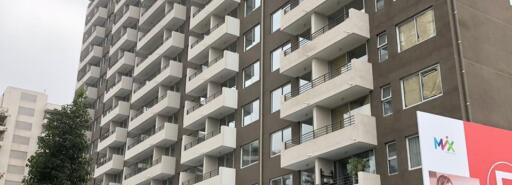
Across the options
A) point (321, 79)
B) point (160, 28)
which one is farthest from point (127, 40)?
point (321, 79)

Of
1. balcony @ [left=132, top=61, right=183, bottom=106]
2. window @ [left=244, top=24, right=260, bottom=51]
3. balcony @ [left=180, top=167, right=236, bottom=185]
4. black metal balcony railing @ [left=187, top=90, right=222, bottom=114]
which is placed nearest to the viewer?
balcony @ [left=180, top=167, right=236, bottom=185]

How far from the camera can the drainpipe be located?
29228 millimetres

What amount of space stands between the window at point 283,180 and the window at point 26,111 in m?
92.7

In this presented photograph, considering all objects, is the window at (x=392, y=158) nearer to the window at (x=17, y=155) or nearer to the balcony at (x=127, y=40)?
the balcony at (x=127, y=40)

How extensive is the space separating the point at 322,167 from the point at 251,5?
62.0 feet

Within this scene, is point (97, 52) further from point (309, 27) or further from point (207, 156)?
point (309, 27)

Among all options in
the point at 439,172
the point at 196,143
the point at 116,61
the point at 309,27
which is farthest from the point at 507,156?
the point at 116,61

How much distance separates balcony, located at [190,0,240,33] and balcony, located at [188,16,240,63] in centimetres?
101

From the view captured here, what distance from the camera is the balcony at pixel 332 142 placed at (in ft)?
109

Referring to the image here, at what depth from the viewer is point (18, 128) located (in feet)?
393

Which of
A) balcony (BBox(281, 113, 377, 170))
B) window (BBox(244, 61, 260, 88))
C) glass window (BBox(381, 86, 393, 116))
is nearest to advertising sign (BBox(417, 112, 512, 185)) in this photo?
glass window (BBox(381, 86, 393, 116))

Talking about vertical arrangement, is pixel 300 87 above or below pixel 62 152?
above

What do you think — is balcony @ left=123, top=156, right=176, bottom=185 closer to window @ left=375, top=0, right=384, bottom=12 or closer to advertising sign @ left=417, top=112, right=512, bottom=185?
window @ left=375, top=0, right=384, bottom=12

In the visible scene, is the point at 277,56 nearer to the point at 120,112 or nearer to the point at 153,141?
the point at 153,141
